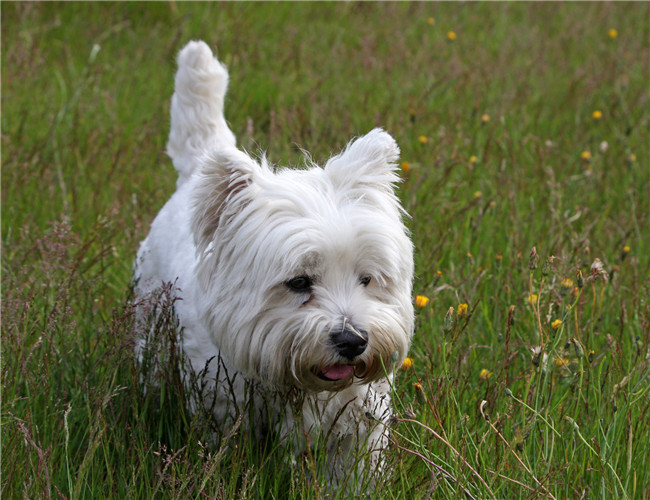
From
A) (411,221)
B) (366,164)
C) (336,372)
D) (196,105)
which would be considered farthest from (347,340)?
(411,221)

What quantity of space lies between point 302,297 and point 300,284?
5 centimetres

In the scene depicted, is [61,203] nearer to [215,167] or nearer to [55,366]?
[55,366]

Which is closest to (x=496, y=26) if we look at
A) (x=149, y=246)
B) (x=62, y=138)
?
(x=62, y=138)

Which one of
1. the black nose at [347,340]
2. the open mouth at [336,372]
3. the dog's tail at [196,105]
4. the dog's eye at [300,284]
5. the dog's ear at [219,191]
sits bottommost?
the open mouth at [336,372]

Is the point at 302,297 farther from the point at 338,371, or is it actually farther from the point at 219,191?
the point at 219,191

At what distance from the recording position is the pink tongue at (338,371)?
8.69ft

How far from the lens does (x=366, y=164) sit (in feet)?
9.50

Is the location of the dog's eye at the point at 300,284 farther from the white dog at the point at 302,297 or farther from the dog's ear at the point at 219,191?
the dog's ear at the point at 219,191

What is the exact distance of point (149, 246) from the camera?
149 inches

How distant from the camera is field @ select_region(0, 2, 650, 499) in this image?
2648 mm

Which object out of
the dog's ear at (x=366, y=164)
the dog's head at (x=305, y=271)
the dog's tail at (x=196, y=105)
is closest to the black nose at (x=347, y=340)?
the dog's head at (x=305, y=271)

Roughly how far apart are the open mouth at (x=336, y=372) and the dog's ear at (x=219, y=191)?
0.63m

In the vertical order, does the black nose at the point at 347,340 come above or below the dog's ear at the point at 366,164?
below

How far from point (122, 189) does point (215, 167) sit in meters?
2.38
